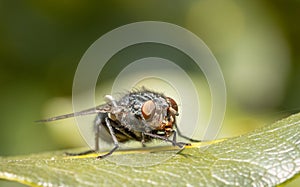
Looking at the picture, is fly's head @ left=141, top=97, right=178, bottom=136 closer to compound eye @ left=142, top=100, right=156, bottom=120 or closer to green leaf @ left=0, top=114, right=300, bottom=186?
compound eye @ left=142, top=100, right=156, bottom=120

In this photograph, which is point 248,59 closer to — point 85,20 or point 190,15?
point 190,15

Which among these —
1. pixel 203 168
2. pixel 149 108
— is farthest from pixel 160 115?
pixel 203 168

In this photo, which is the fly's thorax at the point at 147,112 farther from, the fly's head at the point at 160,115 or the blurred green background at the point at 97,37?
the blurred green background at the point at 97,37

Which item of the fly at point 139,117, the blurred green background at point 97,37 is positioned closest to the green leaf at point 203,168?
the fly at point 139,117

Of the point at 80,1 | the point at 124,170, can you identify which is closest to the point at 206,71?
the point at 80,1

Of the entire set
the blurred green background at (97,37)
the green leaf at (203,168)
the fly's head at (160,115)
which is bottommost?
the green leaf at (203,168)
